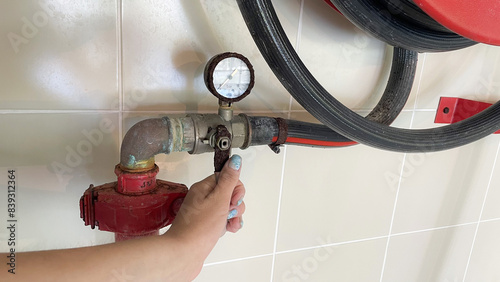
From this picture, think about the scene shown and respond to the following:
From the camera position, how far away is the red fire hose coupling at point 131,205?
492mm

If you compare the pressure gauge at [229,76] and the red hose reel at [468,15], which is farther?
the pressure gauge at [229,76]

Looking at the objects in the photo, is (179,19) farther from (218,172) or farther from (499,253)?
(499,253)

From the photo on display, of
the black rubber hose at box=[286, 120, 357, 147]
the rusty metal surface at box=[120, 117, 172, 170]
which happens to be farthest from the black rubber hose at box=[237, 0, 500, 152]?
the rusty metal surface at box=[120, 117, 172, 170]

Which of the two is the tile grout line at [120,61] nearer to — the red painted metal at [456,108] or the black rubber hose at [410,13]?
the black rubber hose at [410,13]

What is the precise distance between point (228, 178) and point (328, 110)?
6.6 inches

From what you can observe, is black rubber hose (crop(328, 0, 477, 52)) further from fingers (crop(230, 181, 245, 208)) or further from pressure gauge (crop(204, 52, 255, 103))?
fingers (crop(230, 181, 245, 208))

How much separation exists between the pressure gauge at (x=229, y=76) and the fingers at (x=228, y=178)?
0.10m

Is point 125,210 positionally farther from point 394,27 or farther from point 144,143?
point 394,27

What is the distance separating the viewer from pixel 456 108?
81 cm

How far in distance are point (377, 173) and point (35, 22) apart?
0.68 meters

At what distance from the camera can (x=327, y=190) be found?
765 millimetres

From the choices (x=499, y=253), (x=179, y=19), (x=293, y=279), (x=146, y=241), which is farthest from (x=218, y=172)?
(x=499, y=253)

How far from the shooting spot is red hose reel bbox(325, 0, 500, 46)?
A: 1.31ft

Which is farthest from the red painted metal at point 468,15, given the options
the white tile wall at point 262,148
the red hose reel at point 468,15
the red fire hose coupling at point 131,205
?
the red fire hose coupling at point 131,205
